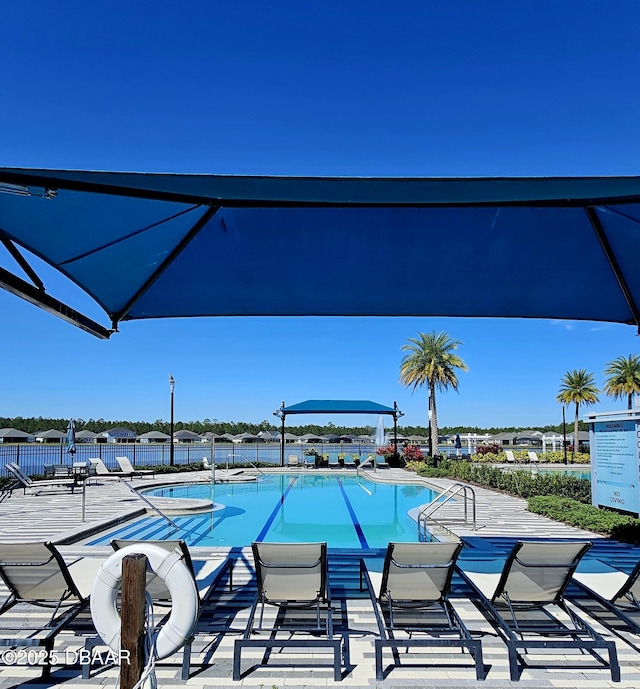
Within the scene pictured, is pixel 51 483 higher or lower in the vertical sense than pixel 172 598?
lower

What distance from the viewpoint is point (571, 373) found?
40.2 metres

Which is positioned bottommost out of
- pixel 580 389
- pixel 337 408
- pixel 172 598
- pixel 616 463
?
pixel 172 598

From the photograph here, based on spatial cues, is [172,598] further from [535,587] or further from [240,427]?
[240,427]

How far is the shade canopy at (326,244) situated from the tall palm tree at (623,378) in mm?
36185

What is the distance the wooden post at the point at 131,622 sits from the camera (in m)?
2.41

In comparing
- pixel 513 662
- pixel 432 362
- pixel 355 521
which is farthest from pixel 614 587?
pixel 432 362

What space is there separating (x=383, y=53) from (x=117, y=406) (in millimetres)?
41817

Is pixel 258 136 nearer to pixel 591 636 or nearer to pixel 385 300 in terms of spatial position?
pixel 385 300

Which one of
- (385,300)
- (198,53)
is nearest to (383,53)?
(198,53)

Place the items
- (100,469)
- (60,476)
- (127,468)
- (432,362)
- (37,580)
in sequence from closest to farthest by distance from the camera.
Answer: (37,580) → (60,476) → (100,469) → (127,468) → (432,362)

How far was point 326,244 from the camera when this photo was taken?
12.9 ft

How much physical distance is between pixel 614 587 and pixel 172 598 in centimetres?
405

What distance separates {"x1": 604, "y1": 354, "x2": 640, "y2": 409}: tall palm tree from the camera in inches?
1420

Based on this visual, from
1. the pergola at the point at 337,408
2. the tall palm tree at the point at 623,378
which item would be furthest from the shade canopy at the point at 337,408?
the tall palm tree at the point at 623,378
